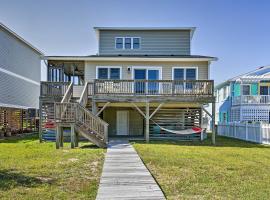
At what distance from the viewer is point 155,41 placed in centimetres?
2080

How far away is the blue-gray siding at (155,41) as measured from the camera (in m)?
20.7

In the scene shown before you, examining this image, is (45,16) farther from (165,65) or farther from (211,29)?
(211,29)

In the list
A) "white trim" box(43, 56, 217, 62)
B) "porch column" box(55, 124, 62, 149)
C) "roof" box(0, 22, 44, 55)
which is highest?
"roof" box(0, 22, 44, 55)

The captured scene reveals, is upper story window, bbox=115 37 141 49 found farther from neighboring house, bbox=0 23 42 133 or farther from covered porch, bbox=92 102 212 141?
neighboring house, bbox=0 23 42 133

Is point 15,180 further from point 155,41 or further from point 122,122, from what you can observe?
point 155,41

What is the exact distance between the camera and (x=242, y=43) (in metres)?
27.1

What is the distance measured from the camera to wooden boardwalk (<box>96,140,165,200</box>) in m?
5.27

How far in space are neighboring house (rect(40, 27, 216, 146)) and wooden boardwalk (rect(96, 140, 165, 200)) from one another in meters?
4.73

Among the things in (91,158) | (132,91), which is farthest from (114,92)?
(91,158)

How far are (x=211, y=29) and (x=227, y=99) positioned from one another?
9.77 meters

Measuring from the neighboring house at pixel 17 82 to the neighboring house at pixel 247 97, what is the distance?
59.9ft

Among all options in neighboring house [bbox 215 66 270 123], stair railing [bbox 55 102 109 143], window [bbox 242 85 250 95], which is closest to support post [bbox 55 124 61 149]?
stair railing [bbox 55 102 109 143]

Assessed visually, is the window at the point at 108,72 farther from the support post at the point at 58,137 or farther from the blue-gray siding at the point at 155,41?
the support post at the point at 58,137

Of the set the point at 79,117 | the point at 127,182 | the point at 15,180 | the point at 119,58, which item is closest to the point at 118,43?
the point at 119,58
